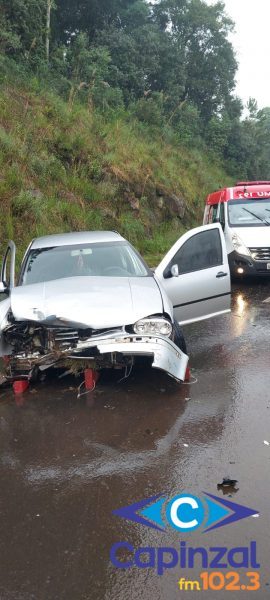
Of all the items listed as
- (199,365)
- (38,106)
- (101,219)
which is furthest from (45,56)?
(199,365)

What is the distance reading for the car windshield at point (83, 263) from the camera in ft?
18.5

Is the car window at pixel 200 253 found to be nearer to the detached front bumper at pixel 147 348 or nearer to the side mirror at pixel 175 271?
the side mirror at pixel 175 271

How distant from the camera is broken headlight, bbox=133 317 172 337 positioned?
4484 mm

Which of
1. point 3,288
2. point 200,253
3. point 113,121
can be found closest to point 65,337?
point 3,288

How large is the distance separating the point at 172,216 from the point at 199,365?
504 inches

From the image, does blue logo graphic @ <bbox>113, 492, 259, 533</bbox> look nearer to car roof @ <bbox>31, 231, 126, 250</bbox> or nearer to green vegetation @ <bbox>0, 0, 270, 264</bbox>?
car roof @ <bbox>31, 231, 126, 250</bbox>

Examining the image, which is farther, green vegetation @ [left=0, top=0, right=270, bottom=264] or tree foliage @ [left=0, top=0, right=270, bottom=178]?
tree foliage @ [left=0, top=0, right=270, bottom=178]

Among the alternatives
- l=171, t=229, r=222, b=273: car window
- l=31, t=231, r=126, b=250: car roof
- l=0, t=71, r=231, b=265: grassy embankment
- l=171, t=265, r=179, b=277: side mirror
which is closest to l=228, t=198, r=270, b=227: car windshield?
l=0, t=71, r=231, b=265: grassy embankment

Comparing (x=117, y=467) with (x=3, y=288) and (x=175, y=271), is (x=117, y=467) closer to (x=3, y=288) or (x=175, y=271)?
(x=3, y=288)

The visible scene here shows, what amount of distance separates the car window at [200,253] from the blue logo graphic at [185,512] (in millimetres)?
3613

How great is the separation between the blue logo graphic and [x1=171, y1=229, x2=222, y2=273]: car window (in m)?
3.61

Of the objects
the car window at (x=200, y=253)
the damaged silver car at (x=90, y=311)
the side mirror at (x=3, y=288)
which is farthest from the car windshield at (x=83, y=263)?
the car window at (x=200, y=253)

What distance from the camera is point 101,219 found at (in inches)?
529

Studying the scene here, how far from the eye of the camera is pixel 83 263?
5.79 metres
